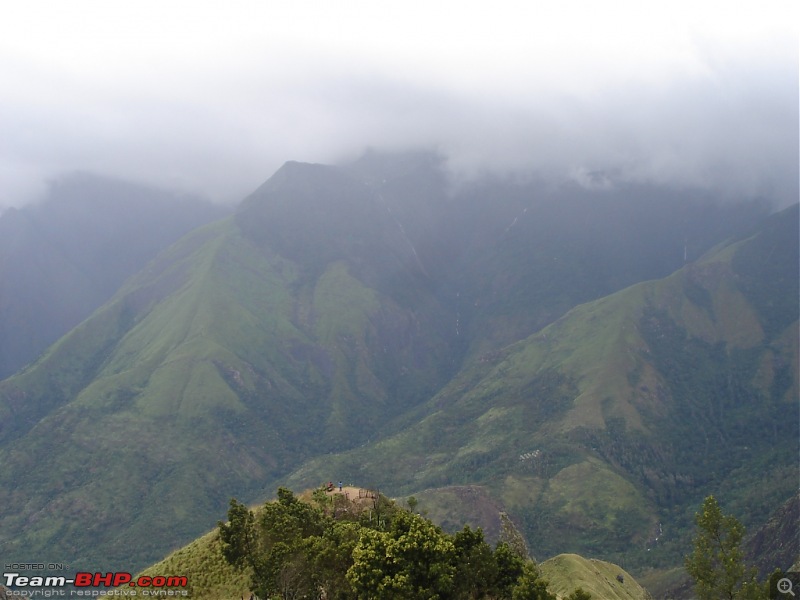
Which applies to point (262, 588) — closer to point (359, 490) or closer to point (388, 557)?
point (388, 557)

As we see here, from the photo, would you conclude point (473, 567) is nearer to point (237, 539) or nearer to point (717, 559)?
point (237, 539)

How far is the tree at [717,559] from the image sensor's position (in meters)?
77.8

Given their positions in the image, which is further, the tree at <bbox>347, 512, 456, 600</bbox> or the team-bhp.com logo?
the team-bhp.com logo

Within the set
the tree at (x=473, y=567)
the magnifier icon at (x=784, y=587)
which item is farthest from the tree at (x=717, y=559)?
the tree at (x=473, y=567)

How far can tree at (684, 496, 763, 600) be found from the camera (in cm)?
7775

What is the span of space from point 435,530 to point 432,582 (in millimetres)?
5468

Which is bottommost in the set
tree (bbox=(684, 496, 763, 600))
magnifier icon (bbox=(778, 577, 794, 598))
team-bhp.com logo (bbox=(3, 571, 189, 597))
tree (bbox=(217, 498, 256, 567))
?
magnifier icon (bbox=(778, 577, 794, 598))

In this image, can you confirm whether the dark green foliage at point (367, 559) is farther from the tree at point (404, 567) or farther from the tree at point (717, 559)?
the tree at point (717, 559)

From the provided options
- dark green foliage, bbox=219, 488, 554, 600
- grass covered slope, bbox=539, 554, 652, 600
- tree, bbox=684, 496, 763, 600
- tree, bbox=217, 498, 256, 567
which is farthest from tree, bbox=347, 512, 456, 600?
grass covered slope, bbox=539, 554, 652, 600

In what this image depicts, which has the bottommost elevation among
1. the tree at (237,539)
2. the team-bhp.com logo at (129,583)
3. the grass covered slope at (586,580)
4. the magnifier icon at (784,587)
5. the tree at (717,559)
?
the grass covered slope at (586,580)

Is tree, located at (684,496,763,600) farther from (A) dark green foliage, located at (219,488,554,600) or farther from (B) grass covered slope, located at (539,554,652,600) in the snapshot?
(B) grass covered slope, located at (539,554,652,600)

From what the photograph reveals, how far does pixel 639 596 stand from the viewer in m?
169

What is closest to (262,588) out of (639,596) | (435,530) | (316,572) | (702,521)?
(316,572)

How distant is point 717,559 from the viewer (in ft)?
265
